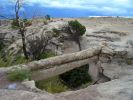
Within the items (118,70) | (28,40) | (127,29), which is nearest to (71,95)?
(118,70)

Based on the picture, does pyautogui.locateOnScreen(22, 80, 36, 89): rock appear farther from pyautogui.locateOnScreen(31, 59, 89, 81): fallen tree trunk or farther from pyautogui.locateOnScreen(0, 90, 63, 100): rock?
pyautogui.locateOnScreen(31, 59, 89, 81): fallen tree trunk

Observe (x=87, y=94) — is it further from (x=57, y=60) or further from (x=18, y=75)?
(x=57, y=60)

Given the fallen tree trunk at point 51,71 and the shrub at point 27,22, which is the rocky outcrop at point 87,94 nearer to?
the fallen tree trunk at point 51,71

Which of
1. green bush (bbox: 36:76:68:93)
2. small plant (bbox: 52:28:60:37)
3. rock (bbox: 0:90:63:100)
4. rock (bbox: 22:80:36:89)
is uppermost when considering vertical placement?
rock (bbox: 0:90:63:100)

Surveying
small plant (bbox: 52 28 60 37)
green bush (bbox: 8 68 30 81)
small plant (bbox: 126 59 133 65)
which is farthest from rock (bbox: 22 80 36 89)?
small plant (bbox: 52 28 60 37)

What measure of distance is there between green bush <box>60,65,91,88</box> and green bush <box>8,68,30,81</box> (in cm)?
435

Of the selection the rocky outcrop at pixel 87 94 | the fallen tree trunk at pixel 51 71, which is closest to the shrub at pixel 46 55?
the fallen tree trunk at pixel 51 71

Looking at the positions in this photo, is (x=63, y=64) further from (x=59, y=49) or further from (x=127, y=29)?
(x=127, y=29)

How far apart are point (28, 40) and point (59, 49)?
1.51 metres

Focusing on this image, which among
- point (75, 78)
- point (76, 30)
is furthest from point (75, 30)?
point (75, 78)

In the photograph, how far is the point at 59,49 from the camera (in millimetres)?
15789

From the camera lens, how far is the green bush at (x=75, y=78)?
515 inches

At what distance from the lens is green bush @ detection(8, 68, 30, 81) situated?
8.50 meters

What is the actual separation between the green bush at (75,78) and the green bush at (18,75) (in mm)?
4349
